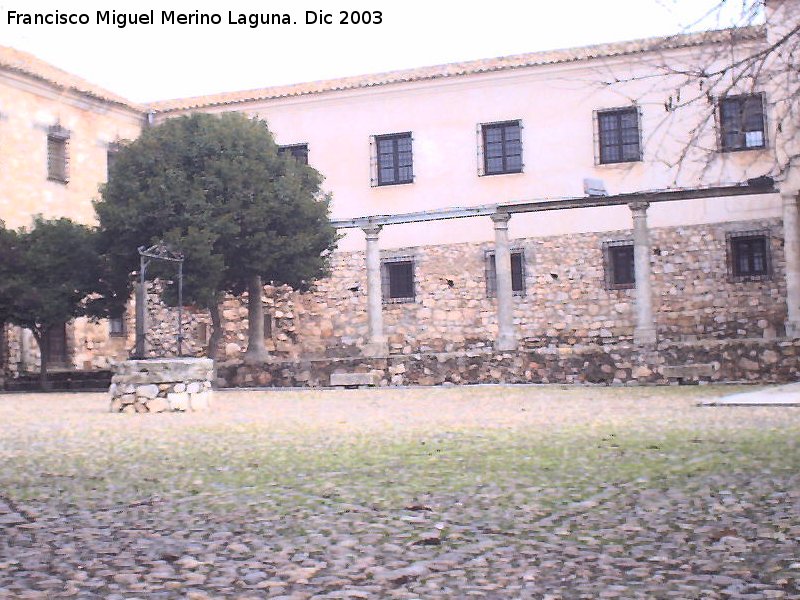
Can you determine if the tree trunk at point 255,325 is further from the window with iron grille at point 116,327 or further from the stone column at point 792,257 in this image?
the stone column at point 792,257

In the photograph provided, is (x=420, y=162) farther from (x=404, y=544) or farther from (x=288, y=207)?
(x=404, y=544)

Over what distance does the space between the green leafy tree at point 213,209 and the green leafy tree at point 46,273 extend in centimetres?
64

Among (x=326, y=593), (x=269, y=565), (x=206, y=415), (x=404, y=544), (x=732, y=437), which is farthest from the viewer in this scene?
(x=206, y=415)

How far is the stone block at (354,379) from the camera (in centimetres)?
2156

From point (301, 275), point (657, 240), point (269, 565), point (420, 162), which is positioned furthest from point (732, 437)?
point (420, 162)

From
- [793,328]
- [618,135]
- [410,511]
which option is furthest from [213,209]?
[410,511]

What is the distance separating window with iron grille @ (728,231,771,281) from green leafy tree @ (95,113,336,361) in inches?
386

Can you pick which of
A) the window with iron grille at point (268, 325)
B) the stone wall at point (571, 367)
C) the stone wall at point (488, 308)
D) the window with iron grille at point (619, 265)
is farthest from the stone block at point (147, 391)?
the window with iron grille at point (619, 265)

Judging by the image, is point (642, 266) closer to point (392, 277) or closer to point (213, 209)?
point (392, 277)

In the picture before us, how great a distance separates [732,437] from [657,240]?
16.8 metres

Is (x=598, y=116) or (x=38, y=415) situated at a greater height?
(x=598, y=116)

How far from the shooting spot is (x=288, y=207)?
23172mm

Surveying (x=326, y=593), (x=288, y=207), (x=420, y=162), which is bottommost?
(x=326, y=593)

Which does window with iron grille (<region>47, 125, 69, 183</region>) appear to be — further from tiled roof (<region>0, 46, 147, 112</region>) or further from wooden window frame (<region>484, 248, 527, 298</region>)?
wooden window frame (<region>484, 248, 527, 298</region>)
